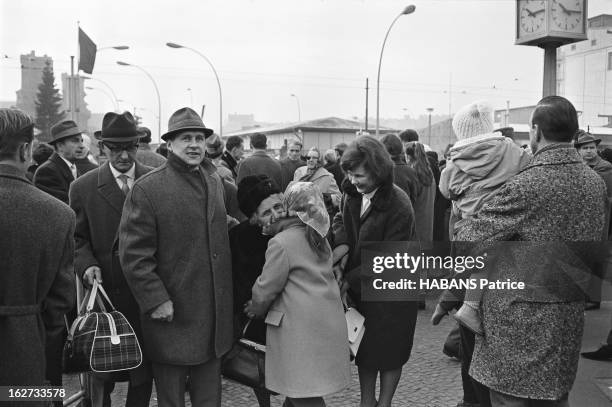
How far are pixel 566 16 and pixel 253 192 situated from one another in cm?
532

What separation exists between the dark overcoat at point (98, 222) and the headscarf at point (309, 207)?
4.00ft

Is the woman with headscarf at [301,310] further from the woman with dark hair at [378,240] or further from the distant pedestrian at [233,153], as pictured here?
the distant pedestrian at [233,153]

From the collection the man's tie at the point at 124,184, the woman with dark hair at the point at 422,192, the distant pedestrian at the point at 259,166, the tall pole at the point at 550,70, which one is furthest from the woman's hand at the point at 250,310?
the tall pole at the point at 550,70

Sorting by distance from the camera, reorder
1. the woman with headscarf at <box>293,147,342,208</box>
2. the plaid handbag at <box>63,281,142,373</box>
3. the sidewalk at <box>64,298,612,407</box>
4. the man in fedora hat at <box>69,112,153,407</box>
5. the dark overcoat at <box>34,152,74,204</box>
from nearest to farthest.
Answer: the plaid handbag at <box>63,281,142,373</box> < the man in fedora hat at <box>69,112,153,407</box> < the sidewalk at <box>64,298,612,407</box> < the dark overcoat at <box>34,152,74,204</box> < the woman with headscarf at <box>293,147,342,208</box>

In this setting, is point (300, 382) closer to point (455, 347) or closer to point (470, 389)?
point (470, 389)

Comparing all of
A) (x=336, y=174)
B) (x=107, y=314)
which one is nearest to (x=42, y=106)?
(x=336, y=174)

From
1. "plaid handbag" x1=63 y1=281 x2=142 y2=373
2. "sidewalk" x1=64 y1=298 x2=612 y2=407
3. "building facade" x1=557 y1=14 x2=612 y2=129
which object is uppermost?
"building facade" x1=557 y1=14 x2=612 y2=129

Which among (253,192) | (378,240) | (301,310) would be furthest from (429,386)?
(253,192)

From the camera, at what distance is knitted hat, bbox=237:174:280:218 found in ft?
11.6

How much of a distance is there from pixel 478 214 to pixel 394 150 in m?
4.17

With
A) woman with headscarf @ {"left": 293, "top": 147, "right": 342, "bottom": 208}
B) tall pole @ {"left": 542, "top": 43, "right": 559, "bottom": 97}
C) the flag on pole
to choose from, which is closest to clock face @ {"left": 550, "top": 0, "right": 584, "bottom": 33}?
tall pole @ {"left": 542, "top": 43, "right": 559, "bottom": 97}

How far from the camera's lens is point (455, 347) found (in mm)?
5234

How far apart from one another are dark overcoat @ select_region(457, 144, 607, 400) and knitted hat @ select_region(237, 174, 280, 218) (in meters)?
1.27

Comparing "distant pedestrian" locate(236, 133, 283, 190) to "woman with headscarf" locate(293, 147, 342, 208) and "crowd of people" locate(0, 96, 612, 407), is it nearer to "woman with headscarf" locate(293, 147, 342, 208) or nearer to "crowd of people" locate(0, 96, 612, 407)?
"woman with headscarf" locate(293, 147, 342, 208)
